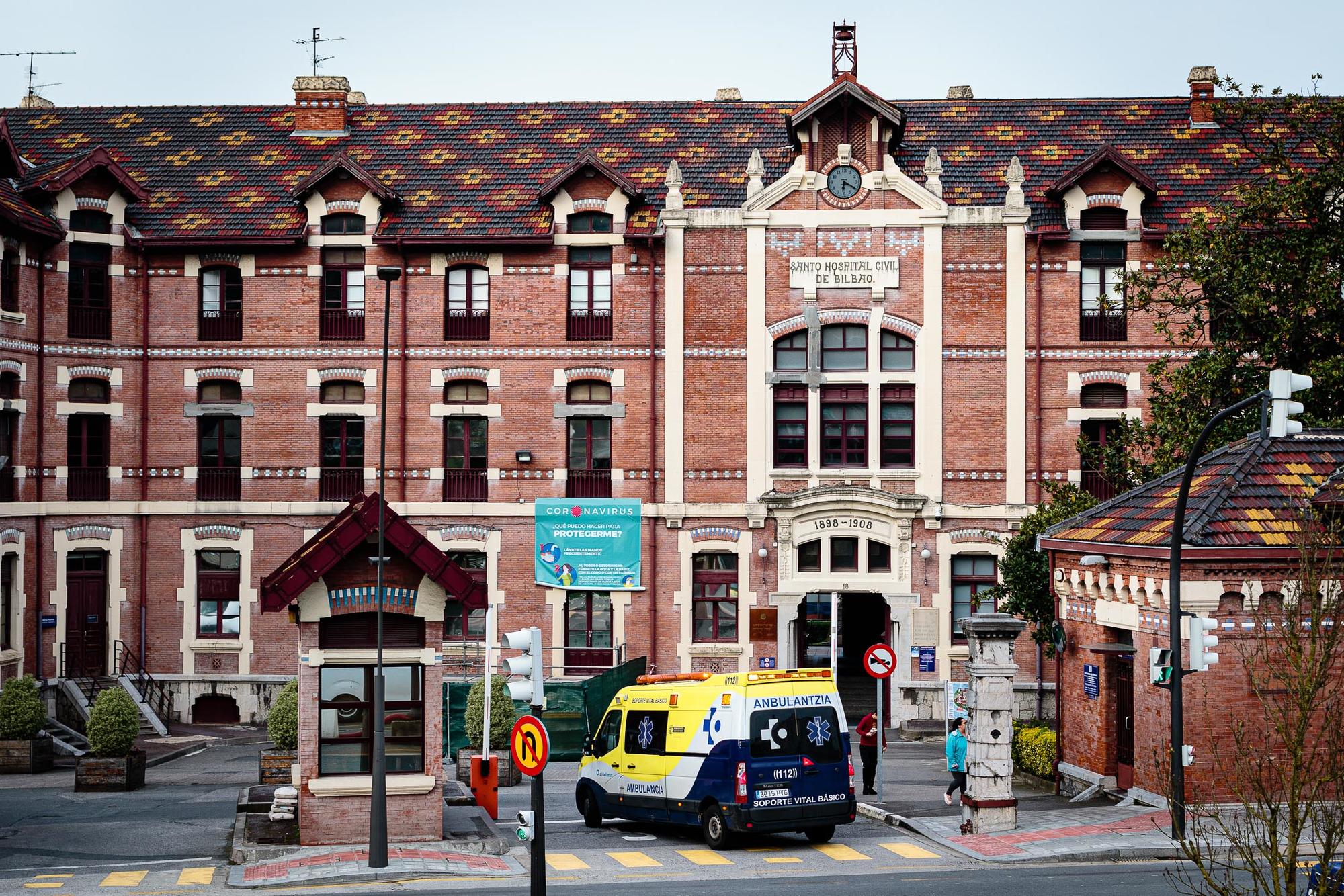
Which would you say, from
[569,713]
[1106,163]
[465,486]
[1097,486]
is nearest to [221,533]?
[465,486]

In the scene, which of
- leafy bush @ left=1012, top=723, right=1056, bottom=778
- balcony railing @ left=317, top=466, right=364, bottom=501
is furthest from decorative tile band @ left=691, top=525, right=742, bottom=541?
leafy bush @ left=1012, top=723, right=1056, bottom=778

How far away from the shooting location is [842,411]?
126 feet

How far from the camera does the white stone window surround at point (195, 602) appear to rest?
38688 millimetres

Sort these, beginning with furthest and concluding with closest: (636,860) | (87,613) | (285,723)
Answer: (87,613) → (285,723) → (636,860)

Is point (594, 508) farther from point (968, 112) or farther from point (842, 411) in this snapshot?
point (968, 112)

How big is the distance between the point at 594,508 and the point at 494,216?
25.4ft

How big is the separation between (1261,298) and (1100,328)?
301 inches

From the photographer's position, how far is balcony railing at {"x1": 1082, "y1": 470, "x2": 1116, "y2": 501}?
38.0m

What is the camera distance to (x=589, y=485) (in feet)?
127

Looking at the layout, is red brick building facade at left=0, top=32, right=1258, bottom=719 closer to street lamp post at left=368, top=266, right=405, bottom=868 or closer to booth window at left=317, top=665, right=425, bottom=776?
booth window at left=317, top=665, right=425, bottom=776

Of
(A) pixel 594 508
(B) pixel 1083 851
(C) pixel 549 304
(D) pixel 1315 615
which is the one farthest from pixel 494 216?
(D) pixel 1315 615

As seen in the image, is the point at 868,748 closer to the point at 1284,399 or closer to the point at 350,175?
the point at 1284,399

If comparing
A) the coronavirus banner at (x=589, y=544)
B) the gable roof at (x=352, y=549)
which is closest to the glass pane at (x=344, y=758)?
the gable roof at (x=352, y=549)

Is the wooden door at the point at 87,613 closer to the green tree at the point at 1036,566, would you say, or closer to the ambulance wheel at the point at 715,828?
the ambulance wheel at the point at 715,828
